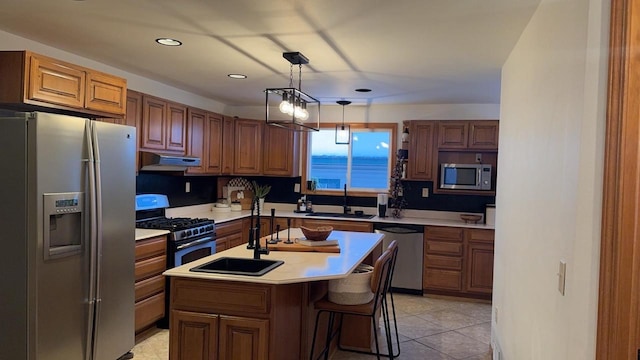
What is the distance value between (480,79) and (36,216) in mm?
3605

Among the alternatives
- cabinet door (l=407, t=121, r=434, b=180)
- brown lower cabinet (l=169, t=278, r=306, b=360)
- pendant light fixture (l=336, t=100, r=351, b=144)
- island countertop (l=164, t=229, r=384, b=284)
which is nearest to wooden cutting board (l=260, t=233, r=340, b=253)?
island countertop (l=164, t=229, r=384, b=284)

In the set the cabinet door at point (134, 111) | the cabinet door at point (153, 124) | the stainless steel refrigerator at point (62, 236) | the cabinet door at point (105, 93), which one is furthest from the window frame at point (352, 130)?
the stainless steel refrigerator at point (62, 236)

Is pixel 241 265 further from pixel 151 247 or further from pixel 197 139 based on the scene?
pixel 197 139

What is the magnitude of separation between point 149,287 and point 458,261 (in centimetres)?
328

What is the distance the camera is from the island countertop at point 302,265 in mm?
2389

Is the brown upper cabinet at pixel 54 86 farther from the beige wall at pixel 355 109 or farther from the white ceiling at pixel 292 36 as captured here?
the beige wall at pixel 355 109

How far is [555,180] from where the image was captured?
1800 millimetres

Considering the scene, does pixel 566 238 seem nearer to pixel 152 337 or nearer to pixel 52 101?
pixel 52 101

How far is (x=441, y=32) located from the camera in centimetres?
277

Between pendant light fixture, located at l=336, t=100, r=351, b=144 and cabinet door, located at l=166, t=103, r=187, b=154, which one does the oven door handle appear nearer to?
cabinet door, located at l=166, t=103, r=187, b=154

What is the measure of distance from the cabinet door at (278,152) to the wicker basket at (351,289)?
3.14 meters

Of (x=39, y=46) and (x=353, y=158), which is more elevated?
(x=39, y=46)

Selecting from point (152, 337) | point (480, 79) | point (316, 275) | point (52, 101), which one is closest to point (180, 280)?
point (316, 275)

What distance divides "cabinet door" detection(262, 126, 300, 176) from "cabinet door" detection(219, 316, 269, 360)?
11.9ft
